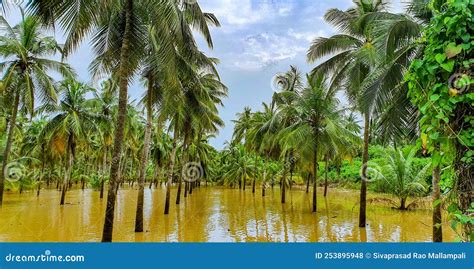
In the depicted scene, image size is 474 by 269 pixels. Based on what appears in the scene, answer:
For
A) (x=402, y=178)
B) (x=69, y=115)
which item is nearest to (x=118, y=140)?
(x=69, y=115)

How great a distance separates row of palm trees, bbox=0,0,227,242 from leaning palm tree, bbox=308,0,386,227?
16.2 ft

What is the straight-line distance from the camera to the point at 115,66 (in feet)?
40.3

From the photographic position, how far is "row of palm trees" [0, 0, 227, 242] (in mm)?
8555

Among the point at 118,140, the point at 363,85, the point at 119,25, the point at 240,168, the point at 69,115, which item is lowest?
the point at 240,168

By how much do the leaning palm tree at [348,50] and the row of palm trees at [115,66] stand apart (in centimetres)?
495

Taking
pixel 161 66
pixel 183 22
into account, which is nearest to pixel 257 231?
pixel 161 66

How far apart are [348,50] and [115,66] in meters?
9.46

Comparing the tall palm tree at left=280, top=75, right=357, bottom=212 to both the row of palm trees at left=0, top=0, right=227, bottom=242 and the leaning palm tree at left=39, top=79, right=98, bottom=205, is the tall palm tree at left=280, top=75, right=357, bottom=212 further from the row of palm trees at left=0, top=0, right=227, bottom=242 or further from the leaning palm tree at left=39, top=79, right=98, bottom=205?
the leaning palm tree at left=39, top=79, right=98, bottom=205

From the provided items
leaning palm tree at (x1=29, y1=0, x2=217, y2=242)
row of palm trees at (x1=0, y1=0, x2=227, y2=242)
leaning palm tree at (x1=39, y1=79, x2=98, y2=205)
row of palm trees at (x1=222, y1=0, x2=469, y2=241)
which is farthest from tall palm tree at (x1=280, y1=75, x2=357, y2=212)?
leaning palm tree at (x1=39, y1=79, x2=98, y2=205)

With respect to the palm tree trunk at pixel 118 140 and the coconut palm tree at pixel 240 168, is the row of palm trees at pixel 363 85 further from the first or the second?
the coconut palm tree at pixel 240 168

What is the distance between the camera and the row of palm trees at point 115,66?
8.55 m

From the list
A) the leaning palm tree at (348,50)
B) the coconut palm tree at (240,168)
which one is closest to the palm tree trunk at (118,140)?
the leaning palm tree at (348,50)

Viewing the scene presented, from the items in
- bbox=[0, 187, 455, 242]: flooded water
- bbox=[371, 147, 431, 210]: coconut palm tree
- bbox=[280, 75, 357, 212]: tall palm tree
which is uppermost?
bbox=[280, 75, 357, 212]: tall palm tree

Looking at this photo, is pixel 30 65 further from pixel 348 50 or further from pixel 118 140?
pixel 348 50
